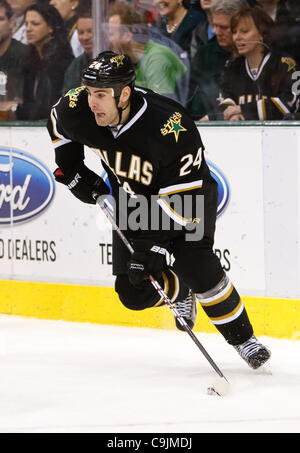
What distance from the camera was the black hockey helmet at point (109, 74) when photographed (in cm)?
345

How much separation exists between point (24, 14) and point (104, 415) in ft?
8.92

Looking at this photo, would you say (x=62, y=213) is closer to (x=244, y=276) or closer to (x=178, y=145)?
(x=244, y=276)

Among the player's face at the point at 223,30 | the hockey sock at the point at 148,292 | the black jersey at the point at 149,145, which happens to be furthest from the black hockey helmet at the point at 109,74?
the player's face at the point at 223,30

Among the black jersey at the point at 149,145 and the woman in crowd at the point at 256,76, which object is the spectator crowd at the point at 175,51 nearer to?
the woman in crowd at the point at 256,76

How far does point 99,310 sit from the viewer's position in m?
4.92

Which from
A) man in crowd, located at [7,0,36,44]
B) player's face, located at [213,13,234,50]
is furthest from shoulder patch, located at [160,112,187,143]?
man in crowd, located at [7,0,36,44]

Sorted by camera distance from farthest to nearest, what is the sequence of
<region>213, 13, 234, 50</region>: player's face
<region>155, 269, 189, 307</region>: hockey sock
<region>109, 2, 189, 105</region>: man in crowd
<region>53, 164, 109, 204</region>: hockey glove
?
1. <region>109, 2, 189, 105</region>: man in crowd
2. <region>213, 13, 234, 50</region>: player's face
3. <region>53, 164, 109, 204</region>: hockey glove
4. <region>155, 269, 189, 307</region>: hockey sock

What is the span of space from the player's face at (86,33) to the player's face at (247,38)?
77cm

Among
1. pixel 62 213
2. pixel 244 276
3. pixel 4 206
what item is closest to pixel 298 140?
pixel 244 276

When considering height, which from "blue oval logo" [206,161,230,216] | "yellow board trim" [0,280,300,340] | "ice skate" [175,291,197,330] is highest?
"blue oval logo" [206,161,230,216]

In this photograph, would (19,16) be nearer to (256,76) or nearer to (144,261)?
(256,76)

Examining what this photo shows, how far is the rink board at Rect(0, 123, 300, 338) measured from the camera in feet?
14.5

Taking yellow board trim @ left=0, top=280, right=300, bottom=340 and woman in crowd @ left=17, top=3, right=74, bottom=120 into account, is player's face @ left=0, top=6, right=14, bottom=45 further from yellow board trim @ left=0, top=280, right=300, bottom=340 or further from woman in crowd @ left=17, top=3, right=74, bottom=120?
yellow board trim @ left=0, top=280, right=300, bottom=340

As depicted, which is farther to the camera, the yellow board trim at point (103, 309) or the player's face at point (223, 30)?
the player's face at point (223, 30)
